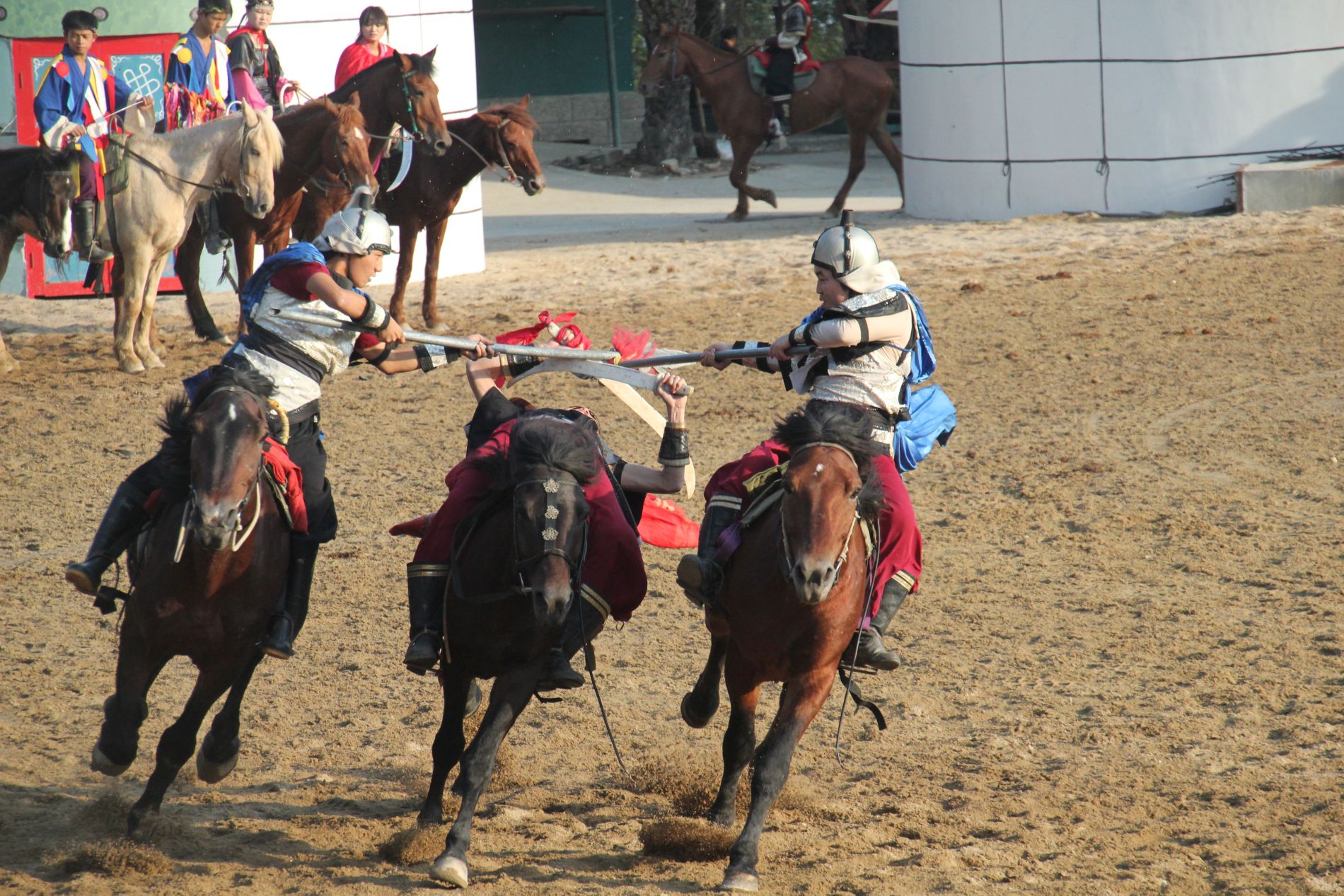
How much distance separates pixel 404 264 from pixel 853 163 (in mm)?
7647

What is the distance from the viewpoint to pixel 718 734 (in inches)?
224

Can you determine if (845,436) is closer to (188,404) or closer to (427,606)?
(427,606)

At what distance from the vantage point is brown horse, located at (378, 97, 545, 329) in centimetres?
→ 1251

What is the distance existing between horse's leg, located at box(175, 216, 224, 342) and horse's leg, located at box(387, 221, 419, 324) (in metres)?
1.61

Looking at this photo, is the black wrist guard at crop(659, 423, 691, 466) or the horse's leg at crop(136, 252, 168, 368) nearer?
the black wrist guard at crop(659, 423, 691, 466)

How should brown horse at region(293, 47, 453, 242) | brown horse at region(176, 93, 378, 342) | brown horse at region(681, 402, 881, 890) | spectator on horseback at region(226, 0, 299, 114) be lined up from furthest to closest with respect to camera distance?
spectator on horseback at region(226, 0, 299, 114) < brown horse at region(293, 47, 453, 242) < brown horse at region(176, 93, 378, 342) < brown horse at region(681, 402, 881, 890)

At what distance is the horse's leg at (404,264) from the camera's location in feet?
41.2

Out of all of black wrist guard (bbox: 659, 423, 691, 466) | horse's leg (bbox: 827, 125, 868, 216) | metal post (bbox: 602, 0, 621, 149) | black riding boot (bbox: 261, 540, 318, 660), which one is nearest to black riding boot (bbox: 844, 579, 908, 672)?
black wrist guard (bbox: 659, 423, 691, 466)

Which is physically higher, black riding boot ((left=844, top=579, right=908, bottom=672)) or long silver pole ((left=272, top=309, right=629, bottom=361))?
long silver pole ((left=272, top=309, right=629, bottom=361))

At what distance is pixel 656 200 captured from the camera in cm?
2094

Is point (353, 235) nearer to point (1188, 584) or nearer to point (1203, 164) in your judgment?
point (1188, 584)

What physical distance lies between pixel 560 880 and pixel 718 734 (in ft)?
4.40

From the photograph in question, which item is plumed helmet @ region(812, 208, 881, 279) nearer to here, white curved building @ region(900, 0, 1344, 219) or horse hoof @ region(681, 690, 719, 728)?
horse hoof @ region(681, 690, 719, 728)

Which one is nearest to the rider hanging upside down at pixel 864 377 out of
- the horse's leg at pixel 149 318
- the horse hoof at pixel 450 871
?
the horse hoof at pixel 450 871
